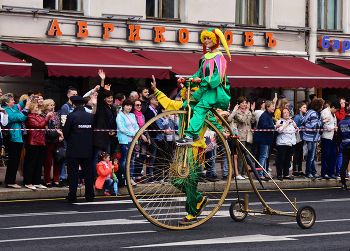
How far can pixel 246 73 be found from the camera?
19266mm

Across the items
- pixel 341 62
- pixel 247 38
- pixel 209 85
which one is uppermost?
pixel 247 38

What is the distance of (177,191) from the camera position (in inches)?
328

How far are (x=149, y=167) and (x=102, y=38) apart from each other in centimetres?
1162

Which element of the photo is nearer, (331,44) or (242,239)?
(242,239)

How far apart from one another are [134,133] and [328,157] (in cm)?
553

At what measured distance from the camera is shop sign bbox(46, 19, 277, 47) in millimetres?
18500

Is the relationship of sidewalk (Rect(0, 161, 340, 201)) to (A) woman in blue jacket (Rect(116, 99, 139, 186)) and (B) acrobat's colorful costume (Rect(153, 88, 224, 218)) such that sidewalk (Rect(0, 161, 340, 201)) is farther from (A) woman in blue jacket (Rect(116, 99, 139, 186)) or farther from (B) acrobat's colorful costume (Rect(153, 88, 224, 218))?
(A) woman in blue jacket (Rect(116, 99, 139, 186))

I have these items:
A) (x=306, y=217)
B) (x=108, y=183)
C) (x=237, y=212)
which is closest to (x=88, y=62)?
(x=108, y=183)

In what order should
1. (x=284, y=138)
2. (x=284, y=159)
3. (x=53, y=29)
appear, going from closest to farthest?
1. (x=284, y=138)
2. (x=284, y=159)
3. (x=53, y=29)

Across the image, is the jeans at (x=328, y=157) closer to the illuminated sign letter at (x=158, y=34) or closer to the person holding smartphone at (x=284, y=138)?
the person holding smartphone at (x=284, y=138)

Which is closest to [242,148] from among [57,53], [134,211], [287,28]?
[134,211]

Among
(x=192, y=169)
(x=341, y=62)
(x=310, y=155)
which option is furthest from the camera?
(x=341, y=62)

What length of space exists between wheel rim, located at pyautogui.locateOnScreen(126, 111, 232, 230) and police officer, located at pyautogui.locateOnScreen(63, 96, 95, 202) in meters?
3.44

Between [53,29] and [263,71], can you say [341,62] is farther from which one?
[53,29]
